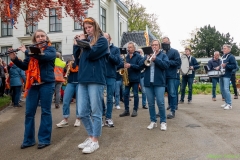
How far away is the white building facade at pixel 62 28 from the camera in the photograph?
25781 millimetres

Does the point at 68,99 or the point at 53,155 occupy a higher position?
the point at 68,99

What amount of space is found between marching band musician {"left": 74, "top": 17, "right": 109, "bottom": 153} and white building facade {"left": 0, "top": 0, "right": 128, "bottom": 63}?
808 inches

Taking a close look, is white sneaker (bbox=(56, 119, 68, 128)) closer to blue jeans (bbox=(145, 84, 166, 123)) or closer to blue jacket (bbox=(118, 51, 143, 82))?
blue jeans (bbox=(145, 84, 166, 123))

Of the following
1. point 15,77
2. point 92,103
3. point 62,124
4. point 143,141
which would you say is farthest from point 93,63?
point 15,77

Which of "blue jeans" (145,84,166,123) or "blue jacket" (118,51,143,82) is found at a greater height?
"blue jacket" (118,51,143,82)

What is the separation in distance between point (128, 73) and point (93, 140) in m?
3.70

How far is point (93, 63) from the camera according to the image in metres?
4.66

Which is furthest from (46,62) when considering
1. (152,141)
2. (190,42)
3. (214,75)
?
(190,42)

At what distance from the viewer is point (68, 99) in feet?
22.1

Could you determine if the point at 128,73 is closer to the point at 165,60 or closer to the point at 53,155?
the point at 165,60

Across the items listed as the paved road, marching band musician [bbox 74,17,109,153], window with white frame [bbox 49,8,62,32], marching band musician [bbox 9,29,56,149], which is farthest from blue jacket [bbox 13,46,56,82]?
window with white frame [bbox 49,8,62,32]

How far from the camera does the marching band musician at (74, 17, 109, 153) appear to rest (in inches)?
181

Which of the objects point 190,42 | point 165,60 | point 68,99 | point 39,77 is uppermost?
point 190,42

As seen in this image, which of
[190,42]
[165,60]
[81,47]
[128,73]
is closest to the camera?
[81,47]
